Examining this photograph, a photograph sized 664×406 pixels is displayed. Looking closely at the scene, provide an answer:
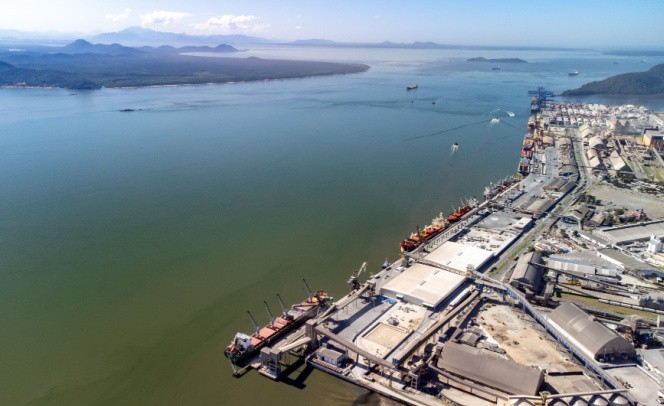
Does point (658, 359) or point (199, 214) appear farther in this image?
point (199, 214)

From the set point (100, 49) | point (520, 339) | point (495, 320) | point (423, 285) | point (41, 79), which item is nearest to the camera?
point (520, 339)

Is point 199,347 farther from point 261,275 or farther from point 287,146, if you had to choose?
point 287,146

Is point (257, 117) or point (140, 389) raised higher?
point (257, 117)

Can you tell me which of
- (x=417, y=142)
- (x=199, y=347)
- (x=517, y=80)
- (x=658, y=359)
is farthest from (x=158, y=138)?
(x=517, y=80)

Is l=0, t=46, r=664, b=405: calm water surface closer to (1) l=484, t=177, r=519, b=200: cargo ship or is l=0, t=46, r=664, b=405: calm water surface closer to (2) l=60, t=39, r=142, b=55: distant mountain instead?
(1) l=484, t=177, r=519, b=200: cargo ship

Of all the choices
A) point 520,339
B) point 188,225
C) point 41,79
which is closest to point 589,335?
point 520,339

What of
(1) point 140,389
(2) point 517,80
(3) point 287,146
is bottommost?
(1) point 140,389

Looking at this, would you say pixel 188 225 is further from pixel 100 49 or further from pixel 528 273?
pixel 100 49
